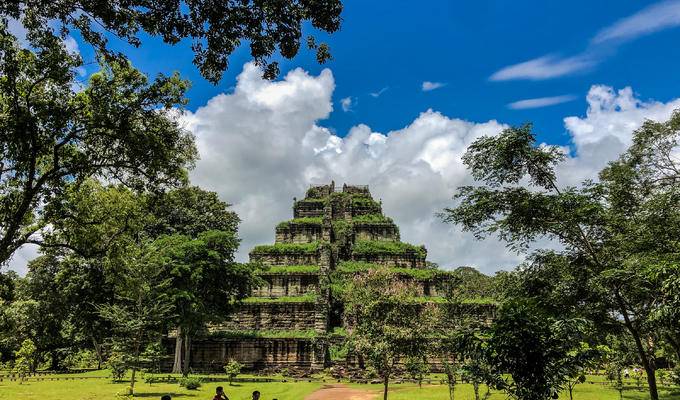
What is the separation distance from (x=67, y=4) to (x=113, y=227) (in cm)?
1113

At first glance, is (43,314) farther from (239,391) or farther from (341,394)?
(341,394)

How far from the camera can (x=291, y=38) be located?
8.85 metres

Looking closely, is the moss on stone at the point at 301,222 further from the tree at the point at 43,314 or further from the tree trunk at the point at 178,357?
the tree at the point at 43,314

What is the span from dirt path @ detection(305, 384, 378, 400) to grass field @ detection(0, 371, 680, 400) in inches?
25.7

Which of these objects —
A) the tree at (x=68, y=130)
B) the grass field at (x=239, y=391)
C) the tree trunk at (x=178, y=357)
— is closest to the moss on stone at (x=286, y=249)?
the tree trunk at (x=178, y=357)

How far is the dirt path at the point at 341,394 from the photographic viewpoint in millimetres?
23797

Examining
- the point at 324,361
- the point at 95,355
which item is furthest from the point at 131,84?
the point at 95,355

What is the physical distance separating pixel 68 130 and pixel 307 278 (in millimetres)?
33164

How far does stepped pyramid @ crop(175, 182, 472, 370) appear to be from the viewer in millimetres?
38250

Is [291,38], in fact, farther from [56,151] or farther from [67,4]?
[56,151]

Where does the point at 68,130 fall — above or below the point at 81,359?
above

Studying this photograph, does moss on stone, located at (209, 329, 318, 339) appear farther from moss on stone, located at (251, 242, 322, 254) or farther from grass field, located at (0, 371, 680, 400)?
moss on stone, located at (251, 242, 322, 254)

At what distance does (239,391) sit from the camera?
25938 mm

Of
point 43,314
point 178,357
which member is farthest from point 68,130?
point 43,314
